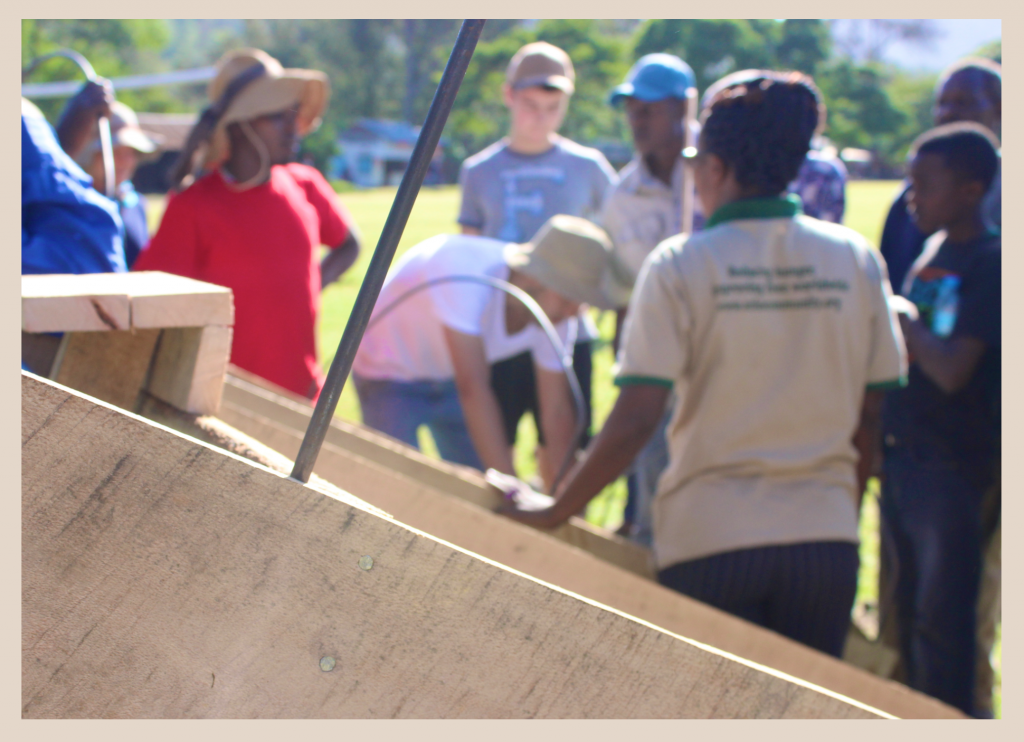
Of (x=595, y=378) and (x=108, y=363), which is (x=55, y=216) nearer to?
(x=108, y=363)

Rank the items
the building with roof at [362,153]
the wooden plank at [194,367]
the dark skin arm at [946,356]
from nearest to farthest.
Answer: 1. the wooden plank at [194,367]
2. the dark skin arm at [946,356]
3. the building with roof at [362,153]

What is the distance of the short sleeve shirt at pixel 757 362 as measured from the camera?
65.7 inches

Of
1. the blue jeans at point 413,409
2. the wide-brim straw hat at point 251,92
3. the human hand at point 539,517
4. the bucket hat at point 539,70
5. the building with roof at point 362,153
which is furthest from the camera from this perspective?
the building with roof at point 362,153

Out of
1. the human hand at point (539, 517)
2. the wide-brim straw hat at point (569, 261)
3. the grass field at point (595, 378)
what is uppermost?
the wide-brim straw hat at point (569, 261)

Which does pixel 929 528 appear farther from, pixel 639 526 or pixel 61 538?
pixel 61 538

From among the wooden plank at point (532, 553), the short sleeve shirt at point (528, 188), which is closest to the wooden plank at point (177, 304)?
the wooden plank at point (532, 553)

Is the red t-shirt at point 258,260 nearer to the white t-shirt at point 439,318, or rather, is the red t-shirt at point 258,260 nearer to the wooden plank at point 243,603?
the white t-shirt at point 439,318

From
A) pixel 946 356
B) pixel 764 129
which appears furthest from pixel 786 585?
pixel 946 356

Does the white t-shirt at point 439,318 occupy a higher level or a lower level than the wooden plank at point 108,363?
lower

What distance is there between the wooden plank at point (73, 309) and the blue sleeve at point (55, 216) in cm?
36

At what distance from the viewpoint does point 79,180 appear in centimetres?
133

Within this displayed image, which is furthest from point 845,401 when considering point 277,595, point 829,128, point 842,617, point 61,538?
point 829,128

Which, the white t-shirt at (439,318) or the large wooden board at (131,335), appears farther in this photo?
the white t-shirt at (439,318)

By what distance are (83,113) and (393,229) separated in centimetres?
256
